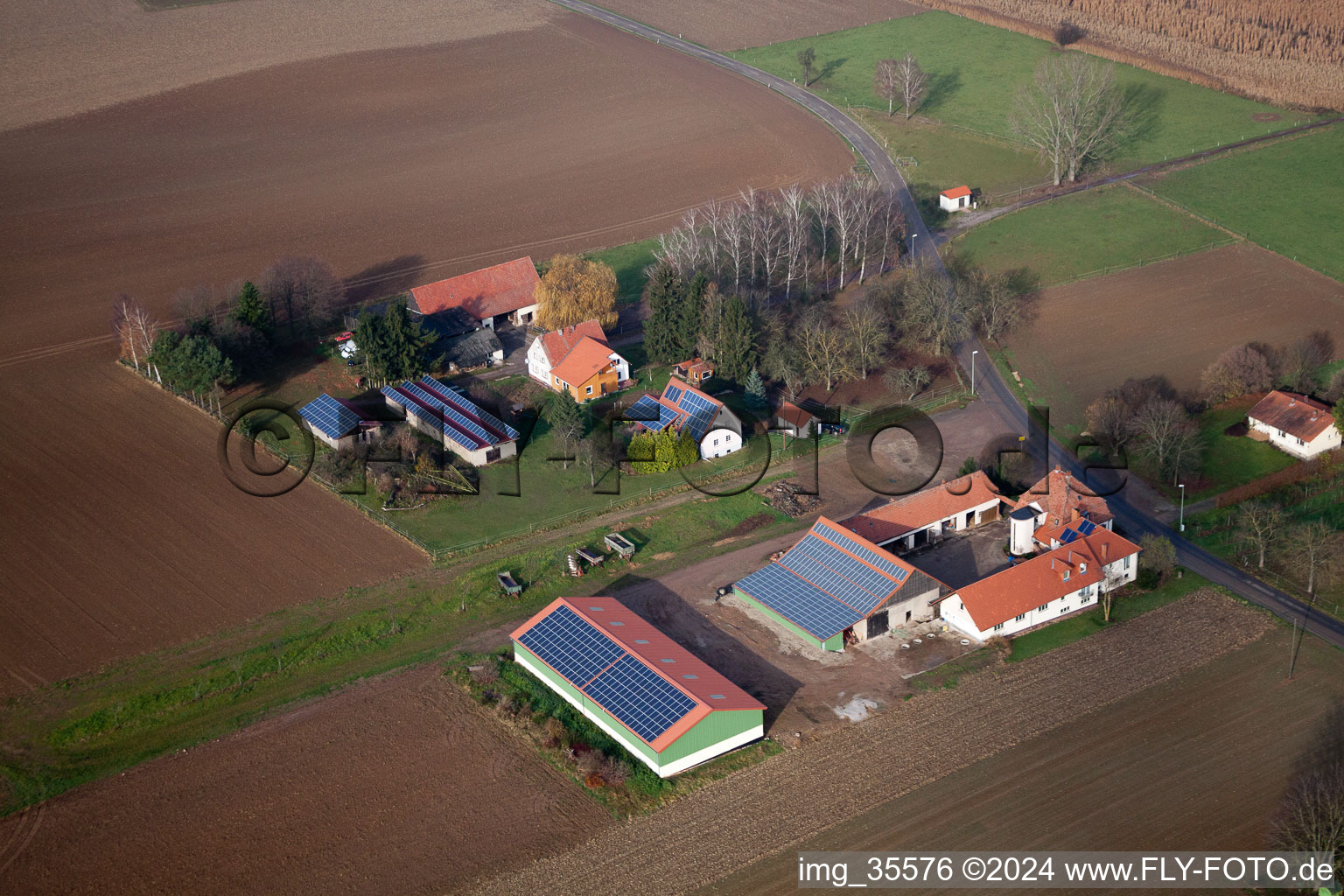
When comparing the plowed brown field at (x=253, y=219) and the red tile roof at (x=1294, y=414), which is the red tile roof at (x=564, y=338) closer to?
the plowed brown field at (x=253, y=219)

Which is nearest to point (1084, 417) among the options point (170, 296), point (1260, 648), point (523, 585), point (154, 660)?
point (1260, 648)

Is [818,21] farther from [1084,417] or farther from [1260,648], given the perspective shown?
[1260,648]

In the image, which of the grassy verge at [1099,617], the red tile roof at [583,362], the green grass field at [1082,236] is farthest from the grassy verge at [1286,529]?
the red tile roof at [583,362]

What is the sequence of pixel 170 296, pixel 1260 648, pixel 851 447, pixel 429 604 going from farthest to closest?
pixel 170 296, pixel 851 447, pixel 429 604, pixel 1260 648

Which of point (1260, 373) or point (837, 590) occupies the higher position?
point (837, 590)

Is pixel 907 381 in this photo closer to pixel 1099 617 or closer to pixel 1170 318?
pixel 1170 318

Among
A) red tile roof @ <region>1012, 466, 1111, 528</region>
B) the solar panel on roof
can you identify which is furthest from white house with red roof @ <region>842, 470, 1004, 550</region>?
the solar panel on roof

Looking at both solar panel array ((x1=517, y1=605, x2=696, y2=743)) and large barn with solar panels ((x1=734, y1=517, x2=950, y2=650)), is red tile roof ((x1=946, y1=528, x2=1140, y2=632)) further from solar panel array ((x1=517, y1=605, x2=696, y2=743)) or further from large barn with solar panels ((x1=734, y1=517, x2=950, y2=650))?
solar panel array ((x1=517, y1=605, x2=696, y2=743))

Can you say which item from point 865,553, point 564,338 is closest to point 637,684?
point 865,553
